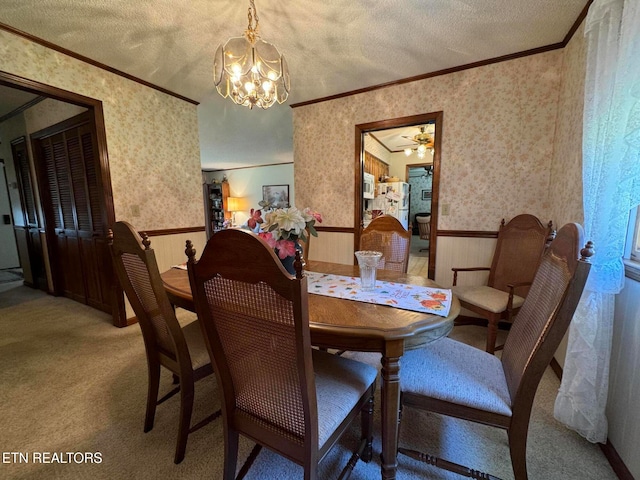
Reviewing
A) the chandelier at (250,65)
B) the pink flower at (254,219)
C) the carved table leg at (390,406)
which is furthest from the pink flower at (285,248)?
the chandelier at (250,65)

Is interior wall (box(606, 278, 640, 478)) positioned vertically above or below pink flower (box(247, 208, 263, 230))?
below

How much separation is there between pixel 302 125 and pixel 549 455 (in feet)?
11.5

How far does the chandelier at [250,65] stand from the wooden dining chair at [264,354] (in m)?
1.33

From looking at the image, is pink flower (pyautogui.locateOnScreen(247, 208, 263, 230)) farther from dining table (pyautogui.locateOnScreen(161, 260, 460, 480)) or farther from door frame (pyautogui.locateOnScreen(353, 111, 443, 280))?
door frame (pyautogui.locateOnScreen(353, 111, 443, 280))

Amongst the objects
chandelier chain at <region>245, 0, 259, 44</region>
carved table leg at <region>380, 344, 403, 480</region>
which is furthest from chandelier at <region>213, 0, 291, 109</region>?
carved table leg at <region>380, 344, 403, 480</region>

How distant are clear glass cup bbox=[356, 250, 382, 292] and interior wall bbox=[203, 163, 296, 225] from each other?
6147 mm

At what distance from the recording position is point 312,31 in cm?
189

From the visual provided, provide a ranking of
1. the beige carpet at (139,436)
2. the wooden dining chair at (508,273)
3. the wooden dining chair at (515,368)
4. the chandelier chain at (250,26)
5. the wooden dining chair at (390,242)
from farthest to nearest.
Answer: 1. the wooden dining chair at (390,242)
2. the wooden dining chair at (508,273)
3. the chandelier chain at (250,26)
4. the beige carpet at (139,436)
5. the wooden dining chair at (515,368)

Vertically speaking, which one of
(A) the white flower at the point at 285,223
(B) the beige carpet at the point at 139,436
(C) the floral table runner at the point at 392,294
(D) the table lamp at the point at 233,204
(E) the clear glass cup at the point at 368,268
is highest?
(D) the table lamp at the point at 233,204

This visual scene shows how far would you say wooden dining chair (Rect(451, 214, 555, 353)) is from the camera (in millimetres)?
1938

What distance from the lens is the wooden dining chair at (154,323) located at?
1.08m

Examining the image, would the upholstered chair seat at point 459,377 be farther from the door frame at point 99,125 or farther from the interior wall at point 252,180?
the interior wall at point 252,180

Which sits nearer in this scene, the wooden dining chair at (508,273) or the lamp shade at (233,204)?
the wooden dining chair at (508,273)

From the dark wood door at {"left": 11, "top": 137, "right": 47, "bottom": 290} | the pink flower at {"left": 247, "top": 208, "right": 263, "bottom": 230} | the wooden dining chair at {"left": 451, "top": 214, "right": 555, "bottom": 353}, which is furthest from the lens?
the dark wood door at {"left": 11, "top": 137, "right": 47, "bottom": 290}
